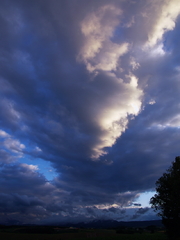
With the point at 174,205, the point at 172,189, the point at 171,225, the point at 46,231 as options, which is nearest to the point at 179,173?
the point at 172,189

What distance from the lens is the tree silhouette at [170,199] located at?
4919 centimetres

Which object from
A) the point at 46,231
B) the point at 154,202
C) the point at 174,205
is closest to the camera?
the point at 174,205

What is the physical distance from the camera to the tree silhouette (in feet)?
161

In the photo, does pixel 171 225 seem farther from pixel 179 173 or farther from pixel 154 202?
pixel 179 173

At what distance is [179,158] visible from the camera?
55.5 metres

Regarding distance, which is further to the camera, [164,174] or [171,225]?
[164,174]

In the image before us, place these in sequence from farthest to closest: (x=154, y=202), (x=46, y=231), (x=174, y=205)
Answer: (x=46, y=231)
(x=154, y=202)
(x=174, y=205)

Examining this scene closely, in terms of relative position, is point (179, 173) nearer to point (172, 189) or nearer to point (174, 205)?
point (172, 189)

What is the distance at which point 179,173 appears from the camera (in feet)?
171

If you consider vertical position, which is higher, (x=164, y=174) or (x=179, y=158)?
(x=179, y=158)

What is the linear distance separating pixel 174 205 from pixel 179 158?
42.4 ft

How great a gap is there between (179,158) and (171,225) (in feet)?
58.4

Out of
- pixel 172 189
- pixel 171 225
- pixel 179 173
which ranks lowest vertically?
pixel 171 225

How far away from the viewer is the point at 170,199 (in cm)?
5006
